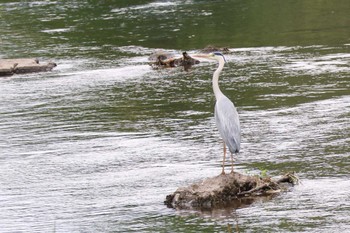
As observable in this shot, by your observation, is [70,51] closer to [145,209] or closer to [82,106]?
[82,106]

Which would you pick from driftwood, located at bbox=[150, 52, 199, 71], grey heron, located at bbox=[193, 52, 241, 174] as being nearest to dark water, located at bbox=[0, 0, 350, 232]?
driftwood, located at bbox=[150, 52, 199, 71]

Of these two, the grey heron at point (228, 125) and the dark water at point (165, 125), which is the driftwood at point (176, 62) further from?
the grey heron at point (228, 125)

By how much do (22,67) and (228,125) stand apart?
1394cm

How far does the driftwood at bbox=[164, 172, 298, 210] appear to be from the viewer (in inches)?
478

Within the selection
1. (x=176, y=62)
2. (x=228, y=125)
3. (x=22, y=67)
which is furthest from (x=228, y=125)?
(x=22, y=67)

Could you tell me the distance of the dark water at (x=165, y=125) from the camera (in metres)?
12.1

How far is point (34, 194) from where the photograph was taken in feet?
44.2

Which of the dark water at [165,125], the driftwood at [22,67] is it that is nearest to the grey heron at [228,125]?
the dark water at [165,125]

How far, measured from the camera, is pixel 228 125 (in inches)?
500

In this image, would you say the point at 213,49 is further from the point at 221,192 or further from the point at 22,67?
the point at 221,192

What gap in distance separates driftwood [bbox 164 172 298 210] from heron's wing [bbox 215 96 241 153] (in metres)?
0.43

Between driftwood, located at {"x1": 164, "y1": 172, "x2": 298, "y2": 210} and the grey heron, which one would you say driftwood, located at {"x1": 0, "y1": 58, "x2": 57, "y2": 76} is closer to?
the grey heron

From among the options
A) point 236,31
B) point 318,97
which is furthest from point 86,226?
point 236,31

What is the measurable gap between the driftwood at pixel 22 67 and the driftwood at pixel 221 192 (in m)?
13.9
